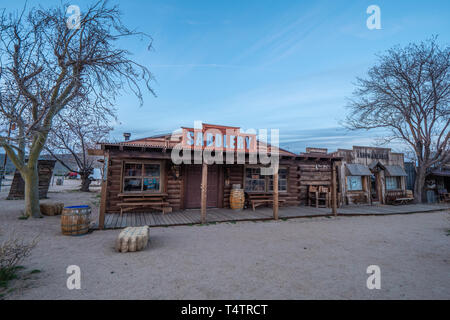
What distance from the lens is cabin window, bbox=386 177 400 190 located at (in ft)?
48.3

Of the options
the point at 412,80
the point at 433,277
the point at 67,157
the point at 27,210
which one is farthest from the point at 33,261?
the point at 412,80

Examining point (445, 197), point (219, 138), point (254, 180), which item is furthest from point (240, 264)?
point (445, 197)

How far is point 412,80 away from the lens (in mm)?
14266

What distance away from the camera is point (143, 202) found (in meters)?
8.82

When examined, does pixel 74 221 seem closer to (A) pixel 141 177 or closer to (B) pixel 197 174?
(A) pixel 141 177

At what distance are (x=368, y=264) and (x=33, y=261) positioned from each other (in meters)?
6.57

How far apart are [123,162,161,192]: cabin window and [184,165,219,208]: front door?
138 centimetres

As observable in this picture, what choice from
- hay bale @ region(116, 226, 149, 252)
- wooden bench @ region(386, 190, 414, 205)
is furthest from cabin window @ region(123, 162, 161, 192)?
wooden bench @ region(386, 190, 414, 205)

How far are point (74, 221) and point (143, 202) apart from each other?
9.93 feet

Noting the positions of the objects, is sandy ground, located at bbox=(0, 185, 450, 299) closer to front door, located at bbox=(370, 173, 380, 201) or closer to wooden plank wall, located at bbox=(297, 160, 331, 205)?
wooden plank wall, located at bbox=(297, 160, 331, 205)

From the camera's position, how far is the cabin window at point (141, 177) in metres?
9.09

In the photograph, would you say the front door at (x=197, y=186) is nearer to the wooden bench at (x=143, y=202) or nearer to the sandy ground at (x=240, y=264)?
the wooden bench at (x=143, y=202)

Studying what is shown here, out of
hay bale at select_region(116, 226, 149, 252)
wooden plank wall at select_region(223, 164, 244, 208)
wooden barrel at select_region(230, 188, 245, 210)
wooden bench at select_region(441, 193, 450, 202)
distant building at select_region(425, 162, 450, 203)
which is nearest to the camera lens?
hay bale at select_region(116, 226, 149, 252)
